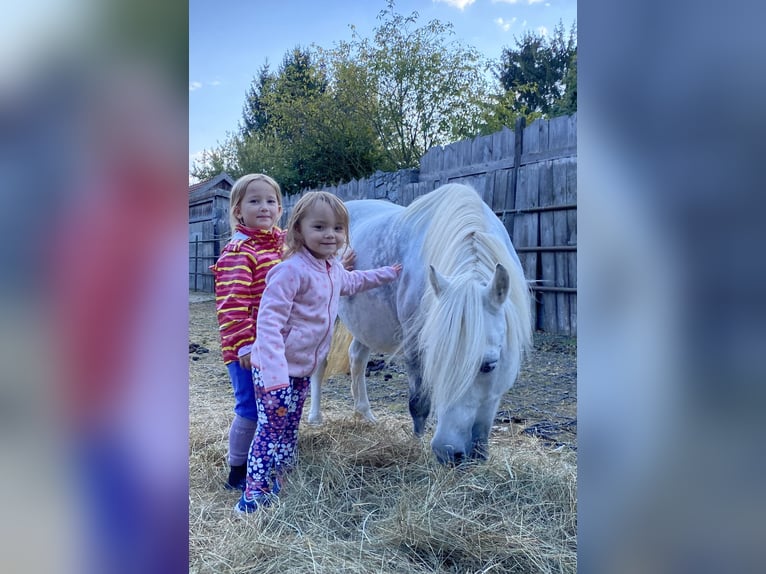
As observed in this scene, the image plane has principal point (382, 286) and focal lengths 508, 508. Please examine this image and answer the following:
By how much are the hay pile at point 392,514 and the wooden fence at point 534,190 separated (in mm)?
977

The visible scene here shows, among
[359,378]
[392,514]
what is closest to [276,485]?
[392,514]

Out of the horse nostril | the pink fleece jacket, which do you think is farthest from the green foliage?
the horse nostril

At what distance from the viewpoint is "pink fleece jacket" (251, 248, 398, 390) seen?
1.48m

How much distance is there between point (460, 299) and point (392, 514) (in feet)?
2.07

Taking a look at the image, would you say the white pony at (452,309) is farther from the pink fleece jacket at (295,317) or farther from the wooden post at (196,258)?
the wooden post at (196,258)

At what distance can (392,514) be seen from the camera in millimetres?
1321

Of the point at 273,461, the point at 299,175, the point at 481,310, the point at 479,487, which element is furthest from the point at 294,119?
the point at 479,487

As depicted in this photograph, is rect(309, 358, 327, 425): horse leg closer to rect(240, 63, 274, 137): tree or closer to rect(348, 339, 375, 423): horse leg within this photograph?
rect(348, 339, 375, 423): horse leg

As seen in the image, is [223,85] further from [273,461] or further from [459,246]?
[273,461]

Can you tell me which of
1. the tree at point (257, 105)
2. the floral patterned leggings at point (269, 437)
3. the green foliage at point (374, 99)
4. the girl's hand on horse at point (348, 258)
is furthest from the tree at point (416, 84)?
the floral patterned leggings at point (269, 437)

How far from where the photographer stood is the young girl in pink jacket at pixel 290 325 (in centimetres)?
149
